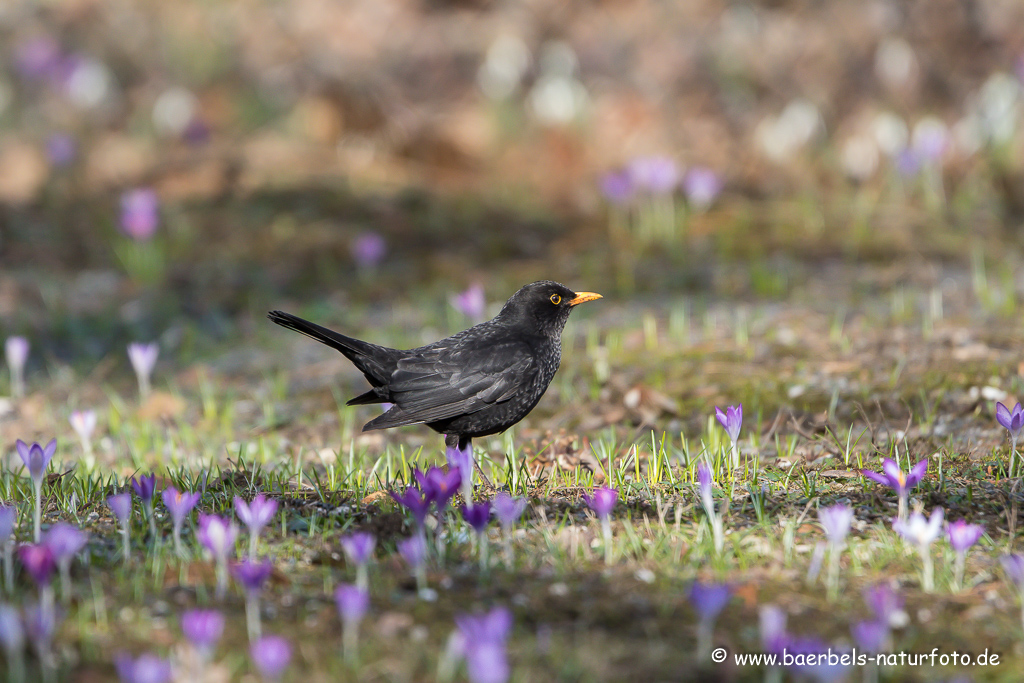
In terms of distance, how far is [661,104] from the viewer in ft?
34.7

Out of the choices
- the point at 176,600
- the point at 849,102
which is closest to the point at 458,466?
the point at 176,600

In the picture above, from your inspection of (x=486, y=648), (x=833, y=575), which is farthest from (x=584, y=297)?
(x=486, y=648)

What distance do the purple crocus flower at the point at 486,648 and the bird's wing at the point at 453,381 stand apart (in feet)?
4.99

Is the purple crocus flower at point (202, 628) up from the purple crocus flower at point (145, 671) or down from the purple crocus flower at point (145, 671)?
up

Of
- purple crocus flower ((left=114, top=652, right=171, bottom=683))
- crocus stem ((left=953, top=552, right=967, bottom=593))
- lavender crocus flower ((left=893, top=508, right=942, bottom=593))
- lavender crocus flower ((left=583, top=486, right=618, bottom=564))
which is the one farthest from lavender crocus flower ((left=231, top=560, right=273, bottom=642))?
crocus stem ((left=953, top=552, right=967, bottom=593))

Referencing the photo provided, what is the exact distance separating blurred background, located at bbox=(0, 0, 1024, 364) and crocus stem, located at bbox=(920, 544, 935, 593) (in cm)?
357

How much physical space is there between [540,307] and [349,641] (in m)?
2.04

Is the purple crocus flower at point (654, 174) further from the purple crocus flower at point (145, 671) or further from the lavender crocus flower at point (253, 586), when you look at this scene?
the purple crocus flower at point (145, 671)

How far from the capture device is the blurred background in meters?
7.38

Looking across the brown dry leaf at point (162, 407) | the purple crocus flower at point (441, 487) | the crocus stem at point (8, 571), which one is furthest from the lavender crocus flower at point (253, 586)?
the brown dry leaf at point (162, 407)

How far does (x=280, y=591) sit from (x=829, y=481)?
188cm

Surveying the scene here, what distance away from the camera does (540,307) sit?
427cm

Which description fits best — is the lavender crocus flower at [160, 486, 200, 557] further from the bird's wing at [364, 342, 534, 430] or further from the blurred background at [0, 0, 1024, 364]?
the blurred background at [0, 0, 1024, 364]

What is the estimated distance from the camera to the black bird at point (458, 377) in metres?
3.89
